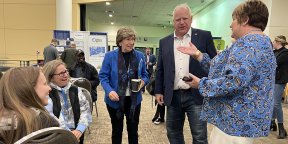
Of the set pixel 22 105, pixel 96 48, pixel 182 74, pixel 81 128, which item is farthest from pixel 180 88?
pixel 96 48

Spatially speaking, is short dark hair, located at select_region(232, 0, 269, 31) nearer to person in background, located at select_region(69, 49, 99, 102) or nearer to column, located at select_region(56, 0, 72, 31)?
person in background, located at select_region(69, 49, 99, 102)

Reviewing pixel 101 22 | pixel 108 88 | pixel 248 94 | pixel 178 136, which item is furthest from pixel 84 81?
pixel 101 22

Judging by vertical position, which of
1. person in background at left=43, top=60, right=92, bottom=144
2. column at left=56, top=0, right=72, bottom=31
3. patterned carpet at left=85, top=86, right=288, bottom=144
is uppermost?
column at left=56, top=0, right=72, bottom=31

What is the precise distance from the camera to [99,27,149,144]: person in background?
2355 mm

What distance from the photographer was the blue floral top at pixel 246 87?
4.35 feet

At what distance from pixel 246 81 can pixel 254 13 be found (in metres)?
0.36

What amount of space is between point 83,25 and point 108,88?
31.6 feet

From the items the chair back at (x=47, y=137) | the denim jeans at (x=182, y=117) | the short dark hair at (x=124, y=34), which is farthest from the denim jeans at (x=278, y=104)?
the chair back at (x=47, y=137)

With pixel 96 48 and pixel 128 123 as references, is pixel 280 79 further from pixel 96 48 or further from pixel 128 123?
pixel 96 48

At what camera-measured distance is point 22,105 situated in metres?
1.19

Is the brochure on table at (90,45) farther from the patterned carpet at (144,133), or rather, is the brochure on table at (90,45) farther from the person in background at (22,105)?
the person in background at (22,105)

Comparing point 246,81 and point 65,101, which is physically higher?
point 246,81

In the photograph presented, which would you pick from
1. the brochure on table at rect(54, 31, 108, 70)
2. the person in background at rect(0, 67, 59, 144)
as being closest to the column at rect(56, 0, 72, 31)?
the brochure on table at rect(54, 31, 108, 70)

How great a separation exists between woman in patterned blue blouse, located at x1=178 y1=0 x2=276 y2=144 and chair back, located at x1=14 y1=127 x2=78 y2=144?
0.79 meters
